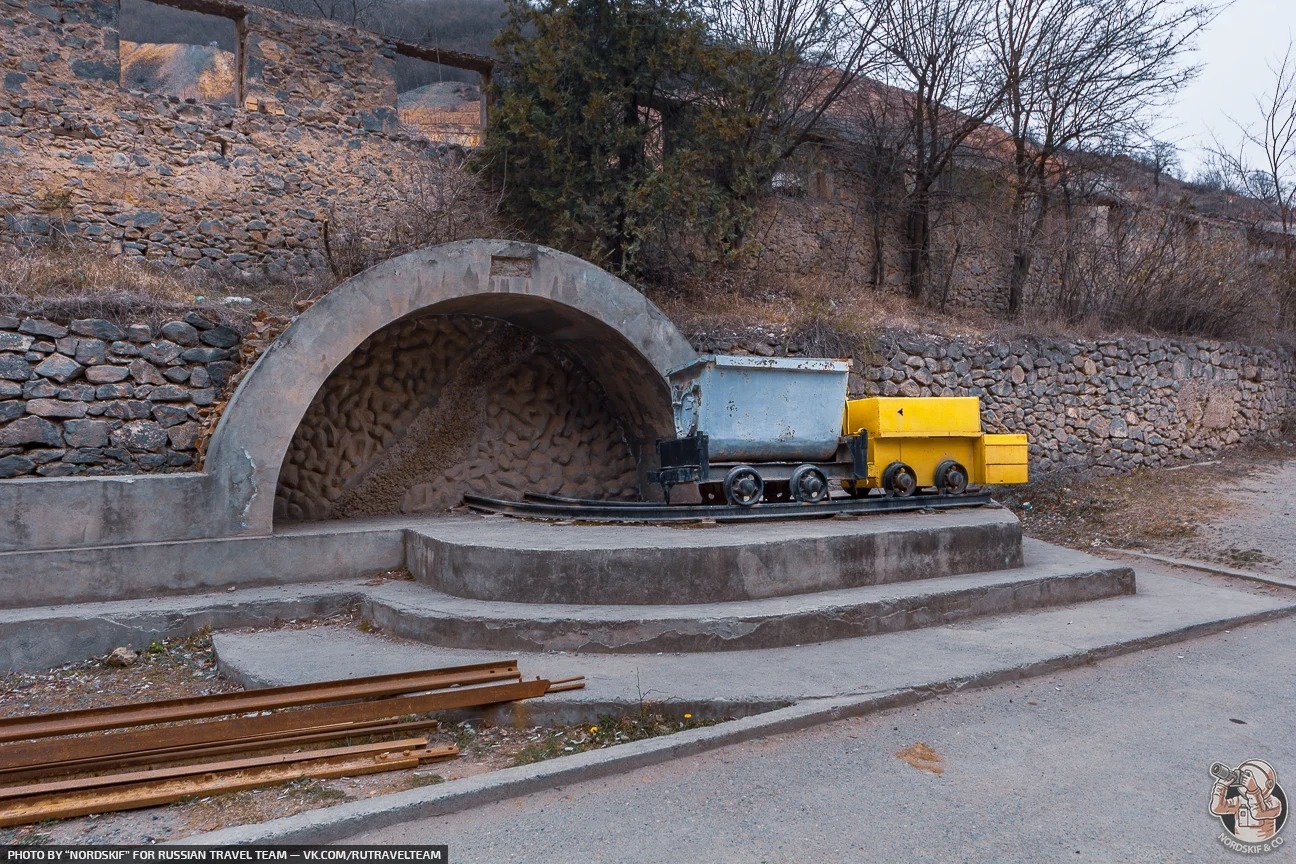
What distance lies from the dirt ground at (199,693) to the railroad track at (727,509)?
221 centimetres

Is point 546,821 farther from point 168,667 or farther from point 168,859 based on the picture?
point 168,667

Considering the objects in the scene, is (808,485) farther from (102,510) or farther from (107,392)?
(107,392)

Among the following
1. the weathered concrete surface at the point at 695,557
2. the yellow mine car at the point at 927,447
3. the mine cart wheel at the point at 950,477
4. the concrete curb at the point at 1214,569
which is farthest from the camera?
the mine cart wheel at the point at 950,477

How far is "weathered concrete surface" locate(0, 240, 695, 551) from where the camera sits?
6.89 meters

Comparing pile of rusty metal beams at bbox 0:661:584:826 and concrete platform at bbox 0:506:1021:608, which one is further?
concrete platform at bbox 0:506:1021:608

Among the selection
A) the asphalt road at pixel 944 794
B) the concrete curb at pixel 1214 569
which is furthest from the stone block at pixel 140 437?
the concrete curb at pixel 1214 569

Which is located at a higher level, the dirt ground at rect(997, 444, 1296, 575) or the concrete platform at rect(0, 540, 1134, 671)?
the dirt ground at rect(997, 444, 1296, 575)

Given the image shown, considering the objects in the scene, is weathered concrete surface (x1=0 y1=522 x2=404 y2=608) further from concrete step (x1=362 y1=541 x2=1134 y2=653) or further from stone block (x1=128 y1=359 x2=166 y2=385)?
stone block (x1=128 y1=359 x2=166 y2=385)

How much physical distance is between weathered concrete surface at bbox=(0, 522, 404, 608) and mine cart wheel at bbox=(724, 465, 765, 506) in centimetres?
308

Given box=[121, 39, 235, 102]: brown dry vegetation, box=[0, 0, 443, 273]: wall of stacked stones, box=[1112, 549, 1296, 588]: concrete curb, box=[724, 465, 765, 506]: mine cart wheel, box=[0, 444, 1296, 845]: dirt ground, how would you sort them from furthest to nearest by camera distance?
box=[121, 39, 235, 102]: brown dry vegetation < box=[0, 0, 443, 273]: wall of stacked stones < box=[1112, 549, 1296, 588]: concrete curb < box=[724, 465, 765, 506]: mine cart wheel < box=[0, 444, 1296, 845]: dirt ground

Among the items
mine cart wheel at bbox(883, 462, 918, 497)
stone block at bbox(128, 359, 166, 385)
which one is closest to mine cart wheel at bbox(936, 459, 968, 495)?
mine cart wheel at bbox(883, 462, 918, 497)

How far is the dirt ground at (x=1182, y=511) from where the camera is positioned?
10.1 metres

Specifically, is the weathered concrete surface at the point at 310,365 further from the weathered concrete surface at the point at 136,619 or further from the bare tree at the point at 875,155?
the bare tree at the point at 875,155

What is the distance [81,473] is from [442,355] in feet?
12.5
